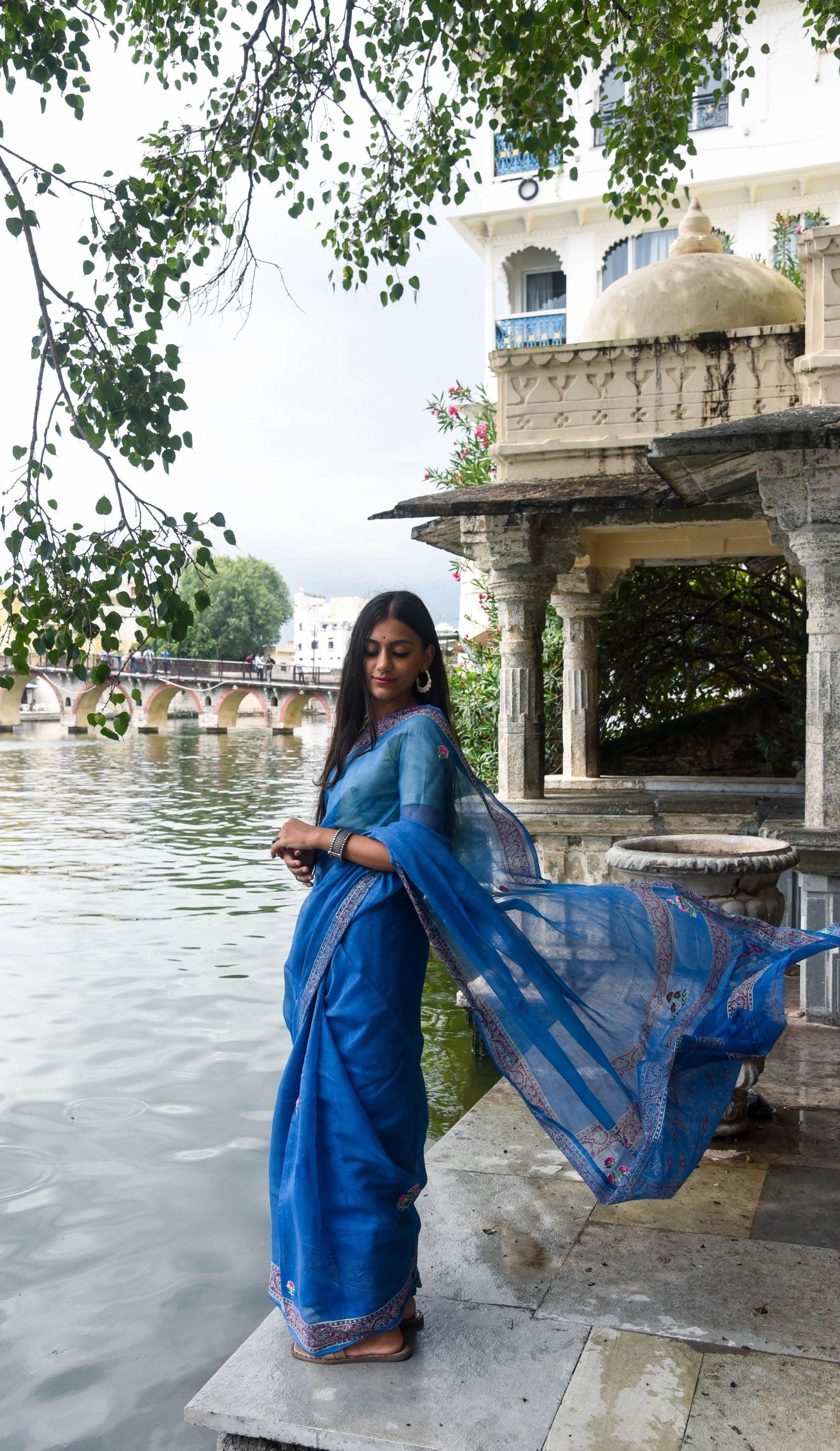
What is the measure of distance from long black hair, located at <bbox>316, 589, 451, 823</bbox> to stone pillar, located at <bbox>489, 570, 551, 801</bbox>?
4527mm

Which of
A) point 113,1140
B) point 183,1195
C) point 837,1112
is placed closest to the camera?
point 837,1112

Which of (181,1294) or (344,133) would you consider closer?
(181,1294)

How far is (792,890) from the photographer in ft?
19.9

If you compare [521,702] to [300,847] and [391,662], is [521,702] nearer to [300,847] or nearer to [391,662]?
[391,662]

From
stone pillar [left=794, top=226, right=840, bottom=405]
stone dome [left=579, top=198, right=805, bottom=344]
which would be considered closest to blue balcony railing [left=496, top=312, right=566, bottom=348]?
stone dome [left=579, top=198, right=805, bottom=344]

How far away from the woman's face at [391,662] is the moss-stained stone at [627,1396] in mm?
1301

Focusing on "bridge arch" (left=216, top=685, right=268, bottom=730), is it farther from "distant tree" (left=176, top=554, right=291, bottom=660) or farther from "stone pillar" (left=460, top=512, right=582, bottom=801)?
"stone pillar" (left=460, top=512, right=582, bottom=801)

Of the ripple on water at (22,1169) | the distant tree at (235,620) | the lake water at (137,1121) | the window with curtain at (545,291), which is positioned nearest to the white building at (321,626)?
the distant tree at (235,620)

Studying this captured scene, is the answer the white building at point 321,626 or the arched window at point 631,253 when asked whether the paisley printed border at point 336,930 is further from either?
the white building at point 321,626

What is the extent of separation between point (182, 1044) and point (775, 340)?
5.05m

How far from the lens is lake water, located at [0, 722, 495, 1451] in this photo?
3055mm

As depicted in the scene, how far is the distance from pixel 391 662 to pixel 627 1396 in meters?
1.41

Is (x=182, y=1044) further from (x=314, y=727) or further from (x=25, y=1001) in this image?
(x=314, y=727)

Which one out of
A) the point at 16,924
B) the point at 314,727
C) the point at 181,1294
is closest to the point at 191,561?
the point at 181,1294
